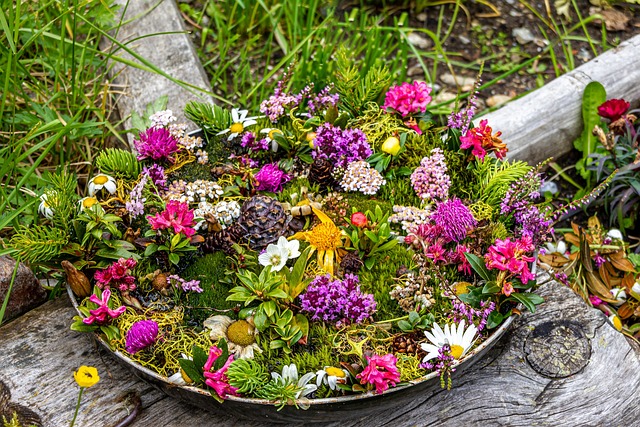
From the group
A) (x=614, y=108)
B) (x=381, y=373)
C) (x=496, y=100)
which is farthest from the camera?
(x=496, y=100)

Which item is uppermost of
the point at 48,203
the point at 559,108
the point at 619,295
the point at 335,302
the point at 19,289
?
the point at 48,203

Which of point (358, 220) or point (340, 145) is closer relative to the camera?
point (358, 220)

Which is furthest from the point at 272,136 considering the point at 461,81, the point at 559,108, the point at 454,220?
the point at 461,81

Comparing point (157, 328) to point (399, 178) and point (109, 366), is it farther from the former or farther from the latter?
point (399, 178)

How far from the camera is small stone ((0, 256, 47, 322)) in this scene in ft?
5.31

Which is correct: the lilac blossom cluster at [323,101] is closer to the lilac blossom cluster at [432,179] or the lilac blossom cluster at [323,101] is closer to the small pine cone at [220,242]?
the lilac blossom cluster at [432,179]

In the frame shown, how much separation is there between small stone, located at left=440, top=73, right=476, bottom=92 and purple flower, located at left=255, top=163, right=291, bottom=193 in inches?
48.8

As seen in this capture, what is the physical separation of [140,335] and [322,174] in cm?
61

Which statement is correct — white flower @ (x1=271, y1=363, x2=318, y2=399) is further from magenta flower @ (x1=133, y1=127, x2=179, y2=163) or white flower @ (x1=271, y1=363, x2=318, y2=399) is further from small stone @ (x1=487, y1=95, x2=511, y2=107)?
small stone @ (x1=487, y1=95, x2=511, y2=107)

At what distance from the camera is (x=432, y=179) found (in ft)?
5.50

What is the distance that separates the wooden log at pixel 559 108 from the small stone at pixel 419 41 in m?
0.59

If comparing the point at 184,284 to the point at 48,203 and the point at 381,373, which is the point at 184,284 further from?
the point at 381,373

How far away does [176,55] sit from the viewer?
7.73 ft

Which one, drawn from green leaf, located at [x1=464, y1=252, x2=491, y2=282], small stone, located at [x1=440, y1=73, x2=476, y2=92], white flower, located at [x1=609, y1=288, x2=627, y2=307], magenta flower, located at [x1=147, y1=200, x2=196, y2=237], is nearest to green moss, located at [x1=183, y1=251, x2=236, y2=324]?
magenta flower, located at [x1=147, y1=200, x2=196, y2=237]
